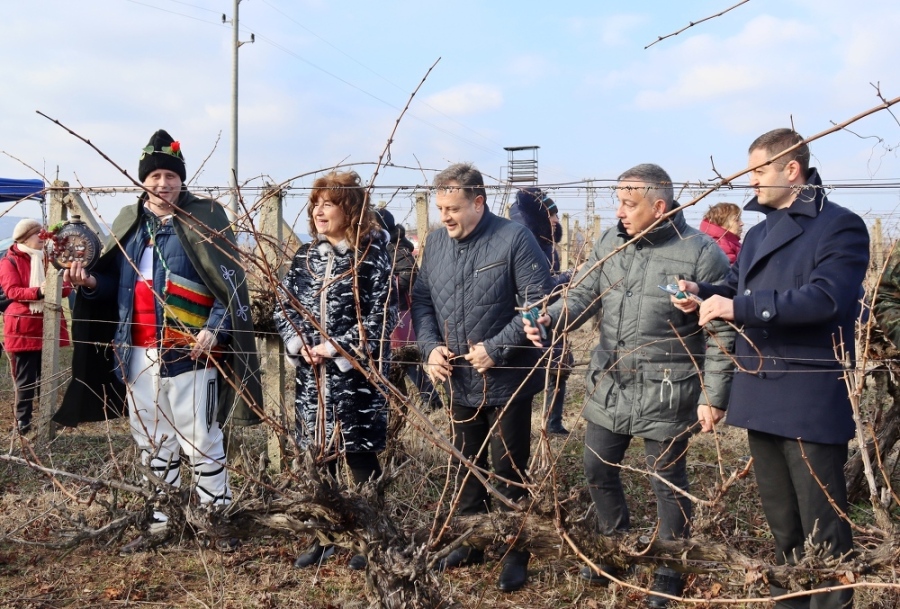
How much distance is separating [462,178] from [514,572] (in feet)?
5.46

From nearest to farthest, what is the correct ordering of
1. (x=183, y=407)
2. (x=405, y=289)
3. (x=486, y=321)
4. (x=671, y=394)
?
(x=671, y=394), (x=486, y=321), (x=183, y=407), (x=405, y=289)

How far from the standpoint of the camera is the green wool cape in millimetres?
3588

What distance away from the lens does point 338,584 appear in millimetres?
3412

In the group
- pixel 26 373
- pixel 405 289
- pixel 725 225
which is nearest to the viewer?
pixel 405 289

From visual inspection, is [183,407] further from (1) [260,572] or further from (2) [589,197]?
(2) [589,197]

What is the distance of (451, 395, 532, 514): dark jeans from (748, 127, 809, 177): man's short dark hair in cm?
140

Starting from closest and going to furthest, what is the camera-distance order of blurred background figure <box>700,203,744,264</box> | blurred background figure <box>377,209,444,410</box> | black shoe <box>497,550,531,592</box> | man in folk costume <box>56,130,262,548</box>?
black shoe <box>497,550,531,592</box> → man in folk costume <box>56,130,262,548</box> → blurred background figure <box>377,209,444,410</box> → blurred background figure <box>700,203,744,264</box>

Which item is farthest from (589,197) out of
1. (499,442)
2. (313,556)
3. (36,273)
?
(36,273)

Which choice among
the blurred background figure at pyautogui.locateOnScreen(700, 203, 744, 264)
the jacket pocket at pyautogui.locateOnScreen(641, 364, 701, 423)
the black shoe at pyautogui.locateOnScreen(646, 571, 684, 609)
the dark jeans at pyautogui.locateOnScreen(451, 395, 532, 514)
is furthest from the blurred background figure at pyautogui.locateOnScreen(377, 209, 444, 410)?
the blurred background figure at pyautogui.locateOnScreen(700, 203, 744, 264)

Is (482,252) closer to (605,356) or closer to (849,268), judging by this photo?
(605,356)

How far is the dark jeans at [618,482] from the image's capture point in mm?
3128

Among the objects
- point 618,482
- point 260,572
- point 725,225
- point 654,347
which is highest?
point 725,225

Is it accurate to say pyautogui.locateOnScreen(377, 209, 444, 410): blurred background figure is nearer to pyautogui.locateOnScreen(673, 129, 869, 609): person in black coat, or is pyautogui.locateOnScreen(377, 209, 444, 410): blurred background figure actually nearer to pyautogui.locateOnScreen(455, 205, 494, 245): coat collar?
pyautogui.locateOnScreen(455, 205, 494, 245): coat collar

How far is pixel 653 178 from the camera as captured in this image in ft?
10.1
